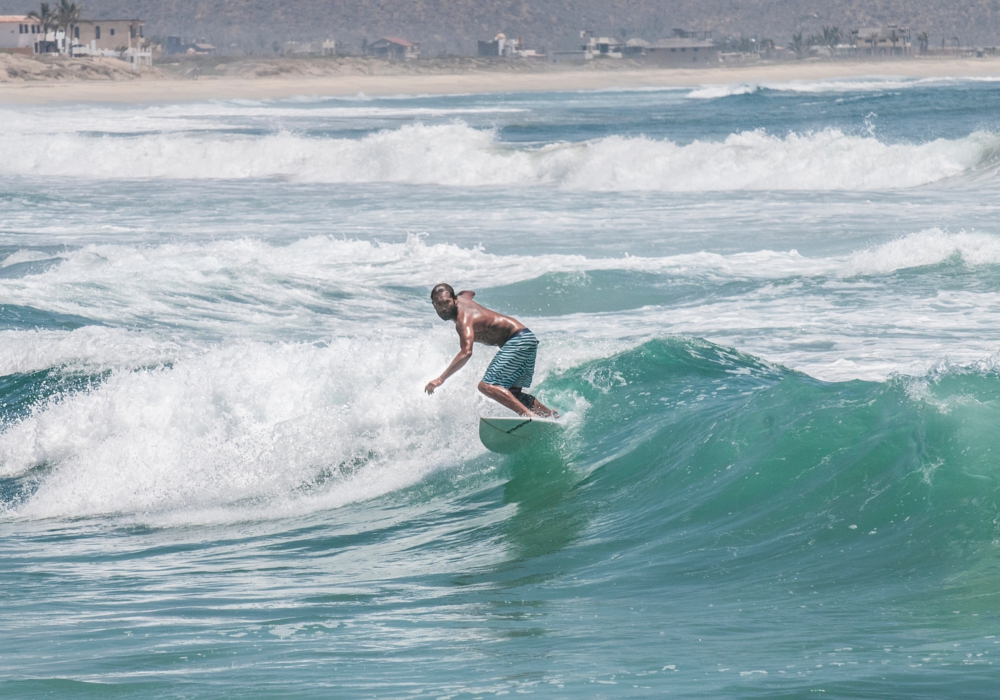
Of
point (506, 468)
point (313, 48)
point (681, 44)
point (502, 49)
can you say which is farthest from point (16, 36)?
point (506, 468)

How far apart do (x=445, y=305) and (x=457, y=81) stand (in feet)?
326

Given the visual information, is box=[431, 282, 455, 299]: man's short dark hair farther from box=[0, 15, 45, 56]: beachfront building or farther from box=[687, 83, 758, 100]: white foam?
box=[0, 15, 45, 56]: beachfront building

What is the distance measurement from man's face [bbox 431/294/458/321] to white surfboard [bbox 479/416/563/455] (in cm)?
95

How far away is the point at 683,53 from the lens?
13925 centimetres

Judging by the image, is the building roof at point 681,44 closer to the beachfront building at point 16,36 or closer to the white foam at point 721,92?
the white foam at point 721,92

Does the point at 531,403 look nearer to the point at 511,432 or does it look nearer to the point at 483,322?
the point at 511,432

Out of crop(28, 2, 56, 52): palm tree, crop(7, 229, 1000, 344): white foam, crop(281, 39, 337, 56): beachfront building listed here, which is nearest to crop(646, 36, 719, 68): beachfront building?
crop(281, 39, 337, 56): beachfront building

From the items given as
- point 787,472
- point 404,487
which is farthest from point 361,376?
point 787,472

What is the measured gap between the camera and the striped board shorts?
8211 mm

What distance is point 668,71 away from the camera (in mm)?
123250

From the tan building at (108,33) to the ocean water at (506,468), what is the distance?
91.6m

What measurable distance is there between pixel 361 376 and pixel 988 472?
526cm

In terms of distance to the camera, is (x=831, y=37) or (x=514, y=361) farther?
(x=831, y=37)

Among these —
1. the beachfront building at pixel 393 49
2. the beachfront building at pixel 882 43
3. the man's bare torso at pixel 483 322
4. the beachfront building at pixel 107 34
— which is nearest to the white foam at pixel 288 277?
the man's bare torso at pixel 483 322
